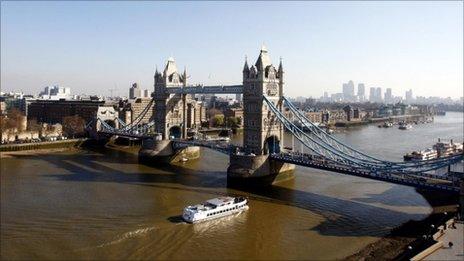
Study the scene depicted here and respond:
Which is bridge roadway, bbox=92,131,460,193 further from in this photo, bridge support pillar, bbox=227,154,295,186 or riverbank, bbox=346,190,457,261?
riverbank, bbox=346,190,457,261

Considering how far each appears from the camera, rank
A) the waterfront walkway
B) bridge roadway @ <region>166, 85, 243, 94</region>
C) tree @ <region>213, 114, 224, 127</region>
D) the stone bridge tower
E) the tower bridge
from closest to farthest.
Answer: the waterfront walkway → the tower bridge → the stone bridge tower → bridge roadway @ <region>166, 85, 243, 94</region> → tree @ <region>213, 114, 224, 127</region>

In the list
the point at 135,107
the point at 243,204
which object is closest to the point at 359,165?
the point at 243,204

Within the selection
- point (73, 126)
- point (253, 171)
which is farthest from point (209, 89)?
A: point (73, 126)

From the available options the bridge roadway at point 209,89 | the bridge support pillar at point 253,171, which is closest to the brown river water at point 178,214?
the bridge support pillar at point 253,171

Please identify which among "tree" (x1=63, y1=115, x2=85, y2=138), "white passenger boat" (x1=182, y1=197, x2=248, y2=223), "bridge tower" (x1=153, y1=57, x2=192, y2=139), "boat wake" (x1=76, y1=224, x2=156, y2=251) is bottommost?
"boat wake" (x1=76, y1=224, x2=156, y2=251)

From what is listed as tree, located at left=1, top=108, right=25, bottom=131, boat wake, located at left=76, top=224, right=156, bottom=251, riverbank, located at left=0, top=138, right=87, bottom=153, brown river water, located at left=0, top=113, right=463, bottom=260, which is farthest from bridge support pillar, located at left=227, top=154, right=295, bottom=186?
tree, located at left=1, top=108, right=25, bottom=131

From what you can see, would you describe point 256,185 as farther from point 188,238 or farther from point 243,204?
point 188,238

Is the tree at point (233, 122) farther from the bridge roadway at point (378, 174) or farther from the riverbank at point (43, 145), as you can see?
the bridge roadway at point (378, 174)

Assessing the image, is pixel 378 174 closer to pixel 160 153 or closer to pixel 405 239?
pixel 405 239
